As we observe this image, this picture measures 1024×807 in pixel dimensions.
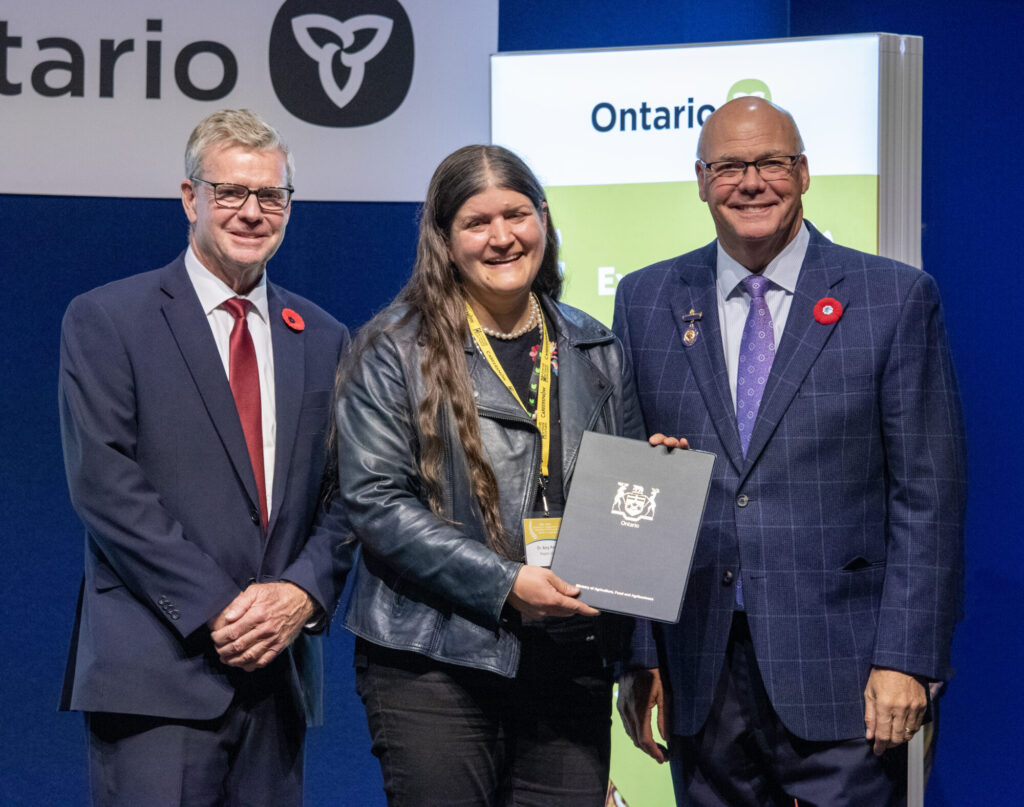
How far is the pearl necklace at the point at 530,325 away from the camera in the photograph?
225 centimetres

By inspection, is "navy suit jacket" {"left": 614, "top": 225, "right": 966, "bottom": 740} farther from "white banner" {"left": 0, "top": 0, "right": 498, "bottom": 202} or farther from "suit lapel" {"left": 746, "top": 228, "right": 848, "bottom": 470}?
"white banner" {"left": 0, "top": 0, "right": 498, "bottom": 202}

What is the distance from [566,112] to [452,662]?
6.98 ft

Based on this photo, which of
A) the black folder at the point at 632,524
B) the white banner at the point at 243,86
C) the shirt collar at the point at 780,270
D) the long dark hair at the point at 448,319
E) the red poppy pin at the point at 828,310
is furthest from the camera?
the white banner at the point at 243,86

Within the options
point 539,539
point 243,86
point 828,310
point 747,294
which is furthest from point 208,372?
point 243,86

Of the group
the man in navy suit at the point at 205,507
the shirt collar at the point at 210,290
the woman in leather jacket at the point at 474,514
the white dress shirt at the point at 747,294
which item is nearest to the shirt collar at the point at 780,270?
the white dress shirt at the point at 747,294

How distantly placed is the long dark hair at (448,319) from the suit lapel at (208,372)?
A: 0.31m

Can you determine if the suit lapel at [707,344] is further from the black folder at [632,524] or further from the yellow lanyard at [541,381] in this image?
the yellow lanyard at [541,381]

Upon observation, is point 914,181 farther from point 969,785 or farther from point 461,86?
point 969,785

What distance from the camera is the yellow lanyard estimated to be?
7.11ft

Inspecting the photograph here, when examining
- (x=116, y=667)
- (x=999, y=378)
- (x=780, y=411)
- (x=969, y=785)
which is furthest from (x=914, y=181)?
(x=116, y=667)

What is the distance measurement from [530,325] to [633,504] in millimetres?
474

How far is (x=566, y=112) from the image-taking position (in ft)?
11.7

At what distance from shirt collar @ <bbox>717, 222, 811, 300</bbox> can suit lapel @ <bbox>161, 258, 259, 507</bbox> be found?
1.11 m

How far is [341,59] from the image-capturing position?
3896mm
